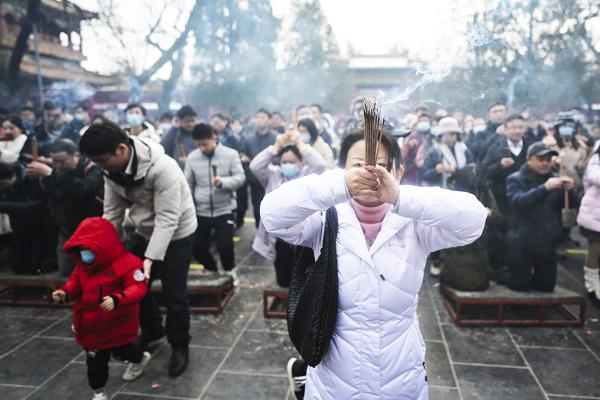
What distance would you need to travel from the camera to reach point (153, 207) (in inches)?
135

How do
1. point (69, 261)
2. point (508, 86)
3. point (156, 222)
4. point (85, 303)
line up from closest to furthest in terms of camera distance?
point (85, 303)
point (156, 222)
point (69, 261)
point (508, 86)

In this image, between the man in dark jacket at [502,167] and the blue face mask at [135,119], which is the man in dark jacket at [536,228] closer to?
the man in dark jacket at [502,167]

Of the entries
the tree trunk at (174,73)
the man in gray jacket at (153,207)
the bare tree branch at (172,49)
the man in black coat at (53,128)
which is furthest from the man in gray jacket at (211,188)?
the tree trunk at (174,73)

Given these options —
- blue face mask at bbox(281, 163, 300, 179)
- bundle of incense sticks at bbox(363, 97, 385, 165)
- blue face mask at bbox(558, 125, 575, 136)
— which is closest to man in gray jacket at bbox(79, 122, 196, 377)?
blue face mask at bbox(281, 163, 300, 179)

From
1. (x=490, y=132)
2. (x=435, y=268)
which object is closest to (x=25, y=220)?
(x=435, y=268)

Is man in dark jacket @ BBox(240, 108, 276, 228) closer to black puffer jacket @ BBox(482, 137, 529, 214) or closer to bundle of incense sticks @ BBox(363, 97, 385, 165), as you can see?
black puffer jacket @ BBox(482, 137, 529, 214)

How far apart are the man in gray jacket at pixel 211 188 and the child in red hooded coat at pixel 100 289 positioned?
2.02 m

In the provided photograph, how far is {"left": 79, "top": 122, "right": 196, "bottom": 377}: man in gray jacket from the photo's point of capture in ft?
9.92

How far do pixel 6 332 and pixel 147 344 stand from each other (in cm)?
162

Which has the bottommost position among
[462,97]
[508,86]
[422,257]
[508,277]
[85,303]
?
[508,277]

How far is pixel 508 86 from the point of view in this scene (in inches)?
215

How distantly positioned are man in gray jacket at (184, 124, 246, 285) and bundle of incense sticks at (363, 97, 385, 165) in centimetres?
371

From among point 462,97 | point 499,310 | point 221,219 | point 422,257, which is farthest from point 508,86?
point 422,257

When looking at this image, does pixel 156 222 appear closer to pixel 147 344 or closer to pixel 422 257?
pixel 147 344
